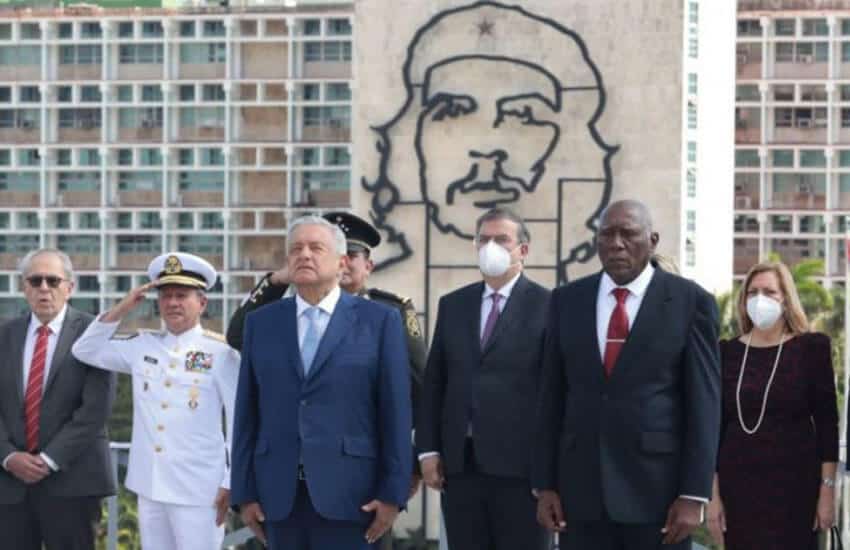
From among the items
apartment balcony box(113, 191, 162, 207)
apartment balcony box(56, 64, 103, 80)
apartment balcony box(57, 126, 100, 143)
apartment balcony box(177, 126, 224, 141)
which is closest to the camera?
apartment balcony box(177, 126, 224, 141)

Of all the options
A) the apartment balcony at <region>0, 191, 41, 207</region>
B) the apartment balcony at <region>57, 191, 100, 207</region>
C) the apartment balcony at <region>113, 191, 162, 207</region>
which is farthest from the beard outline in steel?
the apartment balcony at <region>0, 191, 41, 207</region>

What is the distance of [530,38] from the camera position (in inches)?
672

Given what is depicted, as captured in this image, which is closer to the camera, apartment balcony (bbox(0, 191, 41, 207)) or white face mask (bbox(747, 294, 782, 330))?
white face mask (bbox(747, 294, 782, 330))

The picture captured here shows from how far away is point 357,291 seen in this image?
22.6 ft

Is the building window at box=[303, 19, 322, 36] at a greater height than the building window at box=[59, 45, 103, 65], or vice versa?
the building window at box=[303, 19, 322, 36]

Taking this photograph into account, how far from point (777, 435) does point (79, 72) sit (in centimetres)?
7855

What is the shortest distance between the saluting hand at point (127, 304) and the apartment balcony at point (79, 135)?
77.0 metres

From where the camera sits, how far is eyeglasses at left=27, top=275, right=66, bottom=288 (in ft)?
23.2

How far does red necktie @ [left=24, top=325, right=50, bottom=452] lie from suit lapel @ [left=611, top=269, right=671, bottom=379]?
234cm

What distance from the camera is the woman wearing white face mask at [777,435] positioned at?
21.1ft

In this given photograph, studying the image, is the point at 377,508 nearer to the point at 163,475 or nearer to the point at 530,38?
the point at 163,475

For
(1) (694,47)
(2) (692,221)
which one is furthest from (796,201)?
(1) (694,47)

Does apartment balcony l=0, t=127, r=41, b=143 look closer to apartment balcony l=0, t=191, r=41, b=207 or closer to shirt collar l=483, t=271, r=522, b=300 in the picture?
apartment balcony l=0, t=191, r=41, b=207

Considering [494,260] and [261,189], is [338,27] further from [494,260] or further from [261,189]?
[494,260]
